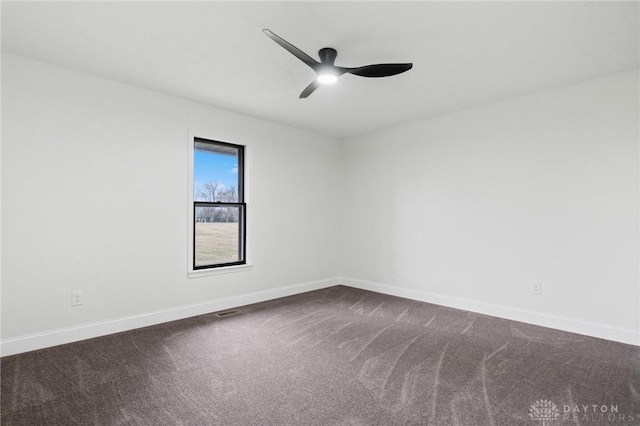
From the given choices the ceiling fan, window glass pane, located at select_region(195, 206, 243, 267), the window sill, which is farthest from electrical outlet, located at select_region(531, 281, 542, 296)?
window glass pane, located at select_region(195, 206, 243, 267)

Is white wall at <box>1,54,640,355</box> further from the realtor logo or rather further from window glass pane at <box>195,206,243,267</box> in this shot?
the realtor logo

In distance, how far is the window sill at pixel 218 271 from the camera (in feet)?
13.0

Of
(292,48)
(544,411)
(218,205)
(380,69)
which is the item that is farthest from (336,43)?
(544,411)

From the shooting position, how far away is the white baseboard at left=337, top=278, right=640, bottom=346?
315 centimetres

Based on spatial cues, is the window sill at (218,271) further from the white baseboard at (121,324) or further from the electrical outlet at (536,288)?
the electrical outlet at (536,288)

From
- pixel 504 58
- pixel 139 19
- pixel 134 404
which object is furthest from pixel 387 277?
pixel 139 19

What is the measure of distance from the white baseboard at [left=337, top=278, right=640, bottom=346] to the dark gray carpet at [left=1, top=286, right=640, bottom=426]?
0.14 metres

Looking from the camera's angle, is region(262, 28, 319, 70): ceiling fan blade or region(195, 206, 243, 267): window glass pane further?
region(195, 206, 243, 267): window glass pane

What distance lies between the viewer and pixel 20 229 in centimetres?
287

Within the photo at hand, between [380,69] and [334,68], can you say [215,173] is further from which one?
[380,69]

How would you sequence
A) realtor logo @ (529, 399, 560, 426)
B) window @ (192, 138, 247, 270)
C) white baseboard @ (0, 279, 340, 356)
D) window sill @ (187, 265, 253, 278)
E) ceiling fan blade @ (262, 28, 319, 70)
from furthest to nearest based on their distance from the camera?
1. window @ (192, 138, 247, 270)
2. window sill @ (187, 265, 253, 278)
3. white baseboard @ (0, 279, 340, 356)
4. ceiling fan blade @ (262, 28, 319, 70)
5. realtor logo @ (529, 399, 560, 426)

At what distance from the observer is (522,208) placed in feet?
12.4

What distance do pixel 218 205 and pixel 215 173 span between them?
44cm

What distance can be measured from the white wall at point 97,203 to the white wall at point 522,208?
2.19 meters
